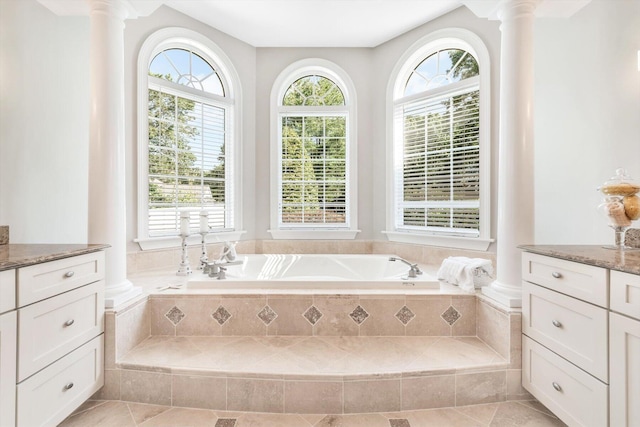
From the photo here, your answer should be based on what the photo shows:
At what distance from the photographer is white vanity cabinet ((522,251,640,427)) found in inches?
44.6

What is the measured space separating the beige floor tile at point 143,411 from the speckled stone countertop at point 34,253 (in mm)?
902

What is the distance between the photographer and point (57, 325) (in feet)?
4.64

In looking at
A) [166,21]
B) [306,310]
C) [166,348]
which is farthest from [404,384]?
[166,21]

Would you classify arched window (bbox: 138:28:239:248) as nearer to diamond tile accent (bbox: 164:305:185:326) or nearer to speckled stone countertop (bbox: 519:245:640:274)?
diamond tile accent (bbox: 164:305:185:326)

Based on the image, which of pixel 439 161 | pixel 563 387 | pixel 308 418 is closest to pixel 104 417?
pixel 308 418

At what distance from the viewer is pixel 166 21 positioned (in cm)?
287

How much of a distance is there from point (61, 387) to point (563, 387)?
7.94ft

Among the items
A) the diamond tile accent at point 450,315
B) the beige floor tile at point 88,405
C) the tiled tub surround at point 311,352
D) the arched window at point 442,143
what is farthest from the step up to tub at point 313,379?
the arched window at point 442,143

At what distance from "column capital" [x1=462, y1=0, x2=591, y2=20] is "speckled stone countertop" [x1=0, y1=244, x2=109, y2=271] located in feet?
9.31

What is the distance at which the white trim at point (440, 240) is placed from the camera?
2.74m

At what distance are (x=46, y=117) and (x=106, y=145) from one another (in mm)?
610

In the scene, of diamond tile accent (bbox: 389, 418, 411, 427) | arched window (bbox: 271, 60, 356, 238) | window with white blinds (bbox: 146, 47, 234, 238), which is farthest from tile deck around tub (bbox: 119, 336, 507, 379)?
arched window (bbox: 271, 60, 356, 238)

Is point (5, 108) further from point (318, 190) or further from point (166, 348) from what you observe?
point (318, 190)

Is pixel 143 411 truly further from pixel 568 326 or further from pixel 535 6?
pixel 535 6
